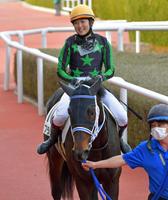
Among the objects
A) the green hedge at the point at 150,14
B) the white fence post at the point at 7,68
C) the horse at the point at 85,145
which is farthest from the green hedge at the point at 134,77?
the green hedge at the point at 150,14

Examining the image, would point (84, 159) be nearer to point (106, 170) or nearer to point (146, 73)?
point (106, 170)

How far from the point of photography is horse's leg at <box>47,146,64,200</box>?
641 cm

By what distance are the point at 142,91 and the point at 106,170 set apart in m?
1.84

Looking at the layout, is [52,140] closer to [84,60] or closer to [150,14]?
[84,60]

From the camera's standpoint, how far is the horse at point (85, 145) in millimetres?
4742

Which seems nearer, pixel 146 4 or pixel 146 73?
pixel 146 73

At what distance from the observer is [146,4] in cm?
1681

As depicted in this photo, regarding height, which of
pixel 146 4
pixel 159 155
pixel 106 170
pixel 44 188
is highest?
pixel 146 4

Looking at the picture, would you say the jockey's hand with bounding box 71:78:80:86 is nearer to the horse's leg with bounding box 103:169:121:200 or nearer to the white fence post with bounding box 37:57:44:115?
the horse's leg with bounding box 103:169:121:200

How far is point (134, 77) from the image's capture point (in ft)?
31.2

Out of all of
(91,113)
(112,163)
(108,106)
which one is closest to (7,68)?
(108,106)

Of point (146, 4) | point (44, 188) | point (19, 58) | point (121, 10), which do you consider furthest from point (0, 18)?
point (44, 188)

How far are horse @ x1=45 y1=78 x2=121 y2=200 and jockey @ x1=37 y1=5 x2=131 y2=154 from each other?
109mm

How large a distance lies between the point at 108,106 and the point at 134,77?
3.86 meters
